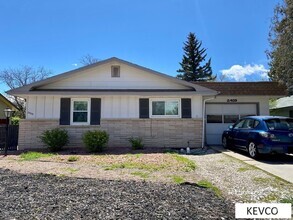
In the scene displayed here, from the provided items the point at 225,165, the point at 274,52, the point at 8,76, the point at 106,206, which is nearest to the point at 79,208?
the point at 106,206

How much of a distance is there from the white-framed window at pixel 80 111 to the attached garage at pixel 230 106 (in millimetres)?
6823

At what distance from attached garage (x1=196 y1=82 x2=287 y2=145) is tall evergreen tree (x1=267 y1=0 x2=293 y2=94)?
75cm

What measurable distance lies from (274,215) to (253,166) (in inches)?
165

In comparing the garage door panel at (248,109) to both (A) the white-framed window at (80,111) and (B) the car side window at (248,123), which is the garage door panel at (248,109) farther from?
(A) the white-framed window at (80,111)

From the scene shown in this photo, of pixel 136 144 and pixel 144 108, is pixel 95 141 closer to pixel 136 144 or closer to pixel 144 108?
pixel 136 144

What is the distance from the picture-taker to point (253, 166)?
8.18m

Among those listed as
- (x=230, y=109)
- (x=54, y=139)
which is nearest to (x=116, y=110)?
(x=54, y=139)

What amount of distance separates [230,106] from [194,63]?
96.2 ft

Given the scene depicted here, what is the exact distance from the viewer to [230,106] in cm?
1539

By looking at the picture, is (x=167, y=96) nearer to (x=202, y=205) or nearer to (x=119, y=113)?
(x=119, y=113)

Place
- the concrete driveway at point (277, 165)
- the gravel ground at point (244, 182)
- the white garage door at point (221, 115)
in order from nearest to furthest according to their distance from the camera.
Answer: the gravel ground at point (244, 182)
the concrete driveway at point (277, 165)
the white garage door at point (221, 115)

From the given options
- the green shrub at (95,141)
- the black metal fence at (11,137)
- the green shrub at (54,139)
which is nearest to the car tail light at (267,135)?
the green shrub at (95,141)

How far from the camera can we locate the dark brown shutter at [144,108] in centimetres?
1369

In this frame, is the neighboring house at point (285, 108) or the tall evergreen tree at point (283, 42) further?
the neighboring house at point (285, 108)
